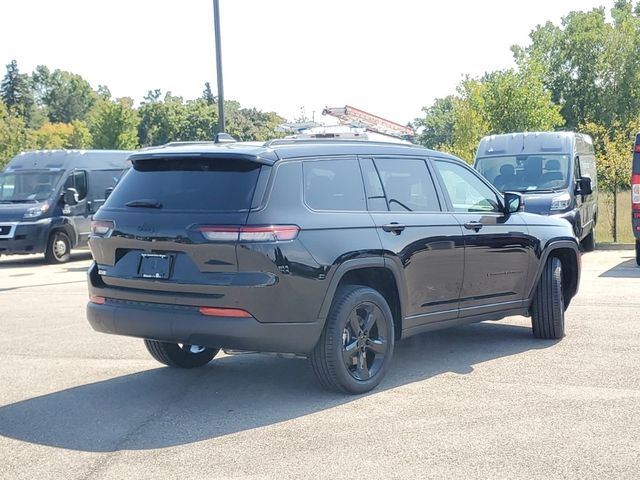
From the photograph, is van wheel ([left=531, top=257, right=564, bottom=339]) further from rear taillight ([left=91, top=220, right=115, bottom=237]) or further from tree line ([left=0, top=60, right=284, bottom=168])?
tree line ([left=0, top=60, right=284, bottom=168])

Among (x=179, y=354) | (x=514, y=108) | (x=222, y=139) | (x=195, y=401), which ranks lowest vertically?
(x=195, y=401)

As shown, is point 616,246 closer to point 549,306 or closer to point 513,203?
point 549,306

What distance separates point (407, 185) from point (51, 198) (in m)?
14.4

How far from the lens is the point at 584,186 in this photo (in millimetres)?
16781

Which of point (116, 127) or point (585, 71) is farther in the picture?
point (116, 127)

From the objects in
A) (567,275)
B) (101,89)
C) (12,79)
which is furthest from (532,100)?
(101,89)

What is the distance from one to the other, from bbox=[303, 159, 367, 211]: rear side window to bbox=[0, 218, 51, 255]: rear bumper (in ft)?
45.8

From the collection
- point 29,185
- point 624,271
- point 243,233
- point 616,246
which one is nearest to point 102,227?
point 243,233

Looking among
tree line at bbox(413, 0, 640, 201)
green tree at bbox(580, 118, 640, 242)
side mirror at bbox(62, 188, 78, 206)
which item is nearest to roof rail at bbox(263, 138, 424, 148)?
side mirror at bbox(62, 188, 78, 206)

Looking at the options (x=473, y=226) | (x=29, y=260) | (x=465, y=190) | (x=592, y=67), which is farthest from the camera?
(x=592, y=67)

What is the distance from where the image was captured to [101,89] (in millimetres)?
176375

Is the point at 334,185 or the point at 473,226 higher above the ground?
the point at 334,185

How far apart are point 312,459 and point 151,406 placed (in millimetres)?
1706

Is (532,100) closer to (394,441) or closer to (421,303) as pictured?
(421,303)
